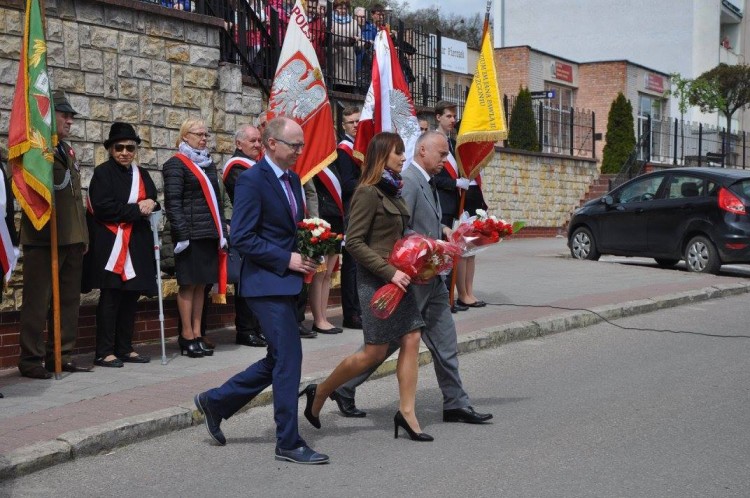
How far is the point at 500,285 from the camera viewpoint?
14.8 meters

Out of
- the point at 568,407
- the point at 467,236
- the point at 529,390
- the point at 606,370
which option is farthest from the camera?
the point at 606,370

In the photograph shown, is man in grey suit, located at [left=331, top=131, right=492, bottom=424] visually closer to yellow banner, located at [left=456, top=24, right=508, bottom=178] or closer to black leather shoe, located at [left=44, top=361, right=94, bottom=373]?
black leather shoe, located at [left=44, top=361, right=94, bottom=373]

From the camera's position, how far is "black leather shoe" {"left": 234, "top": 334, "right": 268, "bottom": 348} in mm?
10008

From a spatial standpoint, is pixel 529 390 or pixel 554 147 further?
pixel 554 147

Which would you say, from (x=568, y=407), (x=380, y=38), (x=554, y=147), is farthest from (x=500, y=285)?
(x=554, y=147)

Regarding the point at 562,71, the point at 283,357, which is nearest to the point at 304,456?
the point at 283,357

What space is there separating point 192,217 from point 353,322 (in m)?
2.42

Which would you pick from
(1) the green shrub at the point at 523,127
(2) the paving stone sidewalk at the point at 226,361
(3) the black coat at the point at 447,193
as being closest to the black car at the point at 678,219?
(2) the paving stone sidewalk at the point at 226,361

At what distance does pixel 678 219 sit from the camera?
16578mm

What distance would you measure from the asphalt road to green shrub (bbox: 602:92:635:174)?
23190 mm

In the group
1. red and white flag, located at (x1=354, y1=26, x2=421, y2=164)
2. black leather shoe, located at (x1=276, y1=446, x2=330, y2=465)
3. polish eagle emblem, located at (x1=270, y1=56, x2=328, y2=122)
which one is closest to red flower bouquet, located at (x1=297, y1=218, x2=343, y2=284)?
black leather shoe, located at (x1=276, y1=446, x2=330, y2=465)

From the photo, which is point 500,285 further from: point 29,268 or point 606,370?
point 29,268

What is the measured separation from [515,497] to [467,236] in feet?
6.99

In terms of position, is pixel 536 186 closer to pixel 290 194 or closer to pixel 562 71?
pixel 562 71
